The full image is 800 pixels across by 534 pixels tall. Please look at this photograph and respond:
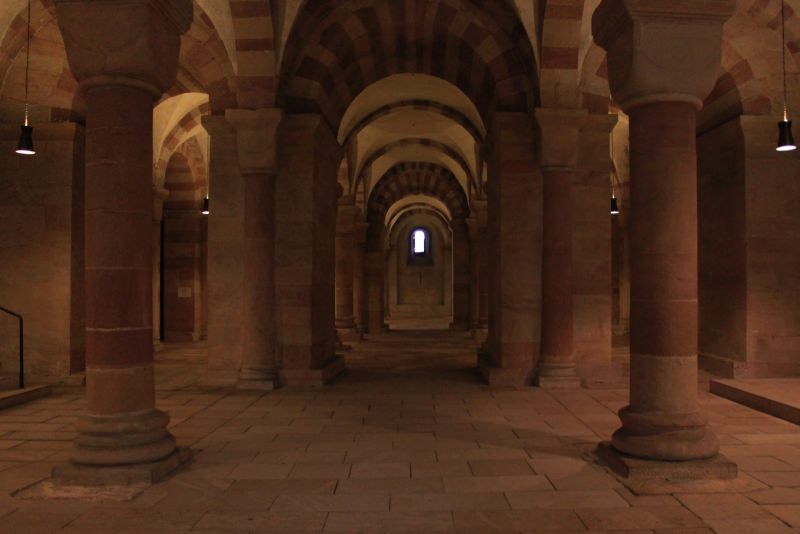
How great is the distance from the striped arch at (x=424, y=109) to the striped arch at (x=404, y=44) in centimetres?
307

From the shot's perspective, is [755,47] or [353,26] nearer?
[755,47]

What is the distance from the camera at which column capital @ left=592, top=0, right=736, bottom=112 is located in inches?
180

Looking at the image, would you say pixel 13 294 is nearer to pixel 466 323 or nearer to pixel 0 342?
pixel 0 342

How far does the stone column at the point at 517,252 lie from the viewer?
28.3ft

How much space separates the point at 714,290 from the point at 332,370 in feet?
19.2

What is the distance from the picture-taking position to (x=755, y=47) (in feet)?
28.0

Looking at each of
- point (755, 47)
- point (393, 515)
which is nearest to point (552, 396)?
point (393, 515)

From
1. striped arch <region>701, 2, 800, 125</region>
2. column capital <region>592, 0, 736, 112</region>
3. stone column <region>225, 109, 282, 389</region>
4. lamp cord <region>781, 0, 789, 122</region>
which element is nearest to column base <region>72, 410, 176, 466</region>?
stone column <region>225, 109, 282, 389</region>

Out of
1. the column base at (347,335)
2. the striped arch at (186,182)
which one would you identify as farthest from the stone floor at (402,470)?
the striped arch at (186,182)

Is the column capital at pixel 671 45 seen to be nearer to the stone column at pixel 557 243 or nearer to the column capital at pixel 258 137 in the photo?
the stone column at pixel 557 243

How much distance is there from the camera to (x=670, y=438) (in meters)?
4.53

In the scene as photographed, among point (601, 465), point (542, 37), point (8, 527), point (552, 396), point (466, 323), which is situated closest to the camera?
point (8, 527)

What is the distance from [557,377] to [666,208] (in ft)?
13.6

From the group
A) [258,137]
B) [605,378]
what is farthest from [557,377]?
[258,137]
